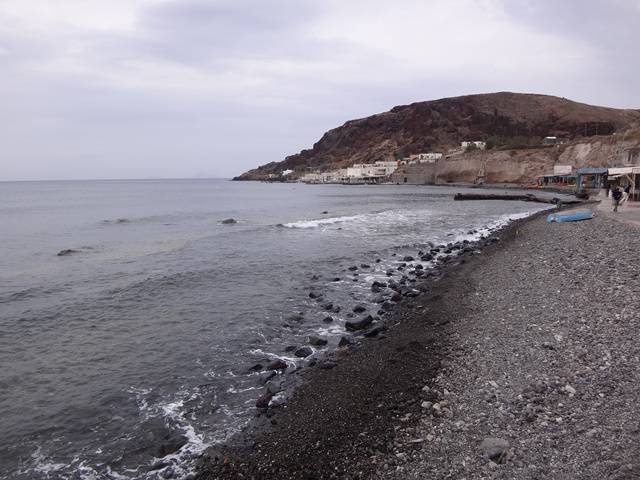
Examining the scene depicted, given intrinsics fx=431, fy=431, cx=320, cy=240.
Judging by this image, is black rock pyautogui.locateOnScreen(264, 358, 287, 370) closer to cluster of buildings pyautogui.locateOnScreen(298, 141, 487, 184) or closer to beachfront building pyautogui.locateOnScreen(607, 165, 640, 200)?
beachfront building pyautogui.locateOnScreen(607, 165, 640, 200)

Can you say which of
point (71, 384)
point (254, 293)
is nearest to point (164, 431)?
point (71, 384)

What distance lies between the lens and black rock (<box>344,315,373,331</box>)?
38.7ft

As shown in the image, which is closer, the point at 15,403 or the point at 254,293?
the point at 15,403

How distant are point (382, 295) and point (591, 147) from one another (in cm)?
9139

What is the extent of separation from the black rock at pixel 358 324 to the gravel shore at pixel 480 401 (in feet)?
3.09

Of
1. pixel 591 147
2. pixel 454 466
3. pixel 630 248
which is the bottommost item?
pixel 454 466

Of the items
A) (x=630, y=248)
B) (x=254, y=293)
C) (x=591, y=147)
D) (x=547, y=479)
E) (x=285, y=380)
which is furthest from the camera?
(x=591, y=147)

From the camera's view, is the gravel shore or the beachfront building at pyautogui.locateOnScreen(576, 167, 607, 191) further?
the beachfront building at pyautogui.locateOnScreen(576, 167, 607, 191)

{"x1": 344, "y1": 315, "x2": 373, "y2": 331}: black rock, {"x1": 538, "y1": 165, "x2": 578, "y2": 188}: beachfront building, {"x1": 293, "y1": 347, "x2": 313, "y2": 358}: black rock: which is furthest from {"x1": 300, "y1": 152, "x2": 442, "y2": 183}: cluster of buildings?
{"x1": 293, "y1": 347, "x2": 313, "y2": 358}: black rock

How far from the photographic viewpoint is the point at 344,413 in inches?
281

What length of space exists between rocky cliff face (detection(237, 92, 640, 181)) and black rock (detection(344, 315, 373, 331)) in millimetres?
144532

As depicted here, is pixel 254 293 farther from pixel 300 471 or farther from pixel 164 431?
pixel 300 471

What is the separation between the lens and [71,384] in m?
9.30

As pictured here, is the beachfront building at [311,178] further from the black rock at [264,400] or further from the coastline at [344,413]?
the black rock at [264,400]
